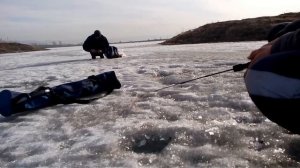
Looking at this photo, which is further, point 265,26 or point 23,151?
point 265,26

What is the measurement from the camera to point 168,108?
3.56m

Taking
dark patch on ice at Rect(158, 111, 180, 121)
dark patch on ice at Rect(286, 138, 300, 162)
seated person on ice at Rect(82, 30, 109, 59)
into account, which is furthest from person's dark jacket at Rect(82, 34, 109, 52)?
A: dark patch on ice at Rect(286, 138, 300, 162)

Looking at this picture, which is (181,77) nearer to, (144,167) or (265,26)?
(144,167)

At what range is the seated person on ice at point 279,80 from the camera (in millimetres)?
1960

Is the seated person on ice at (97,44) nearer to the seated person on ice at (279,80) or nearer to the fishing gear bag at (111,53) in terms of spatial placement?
the fishing gear bag at (111,53)

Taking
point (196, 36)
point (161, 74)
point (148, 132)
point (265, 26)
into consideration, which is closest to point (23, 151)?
point (148, 132)

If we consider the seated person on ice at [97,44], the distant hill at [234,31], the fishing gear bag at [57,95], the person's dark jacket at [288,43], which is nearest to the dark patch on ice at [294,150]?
the person's dark jacket at [288,43]

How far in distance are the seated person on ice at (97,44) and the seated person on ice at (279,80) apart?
35.6ft

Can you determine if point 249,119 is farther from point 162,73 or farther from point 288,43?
point 162,73

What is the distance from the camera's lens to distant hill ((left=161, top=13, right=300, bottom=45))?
981 inches

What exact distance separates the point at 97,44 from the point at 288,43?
11405 mm

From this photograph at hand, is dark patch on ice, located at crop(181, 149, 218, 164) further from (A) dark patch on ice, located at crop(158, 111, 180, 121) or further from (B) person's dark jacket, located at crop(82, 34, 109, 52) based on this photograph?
(B) person's dark jacket, located at crop(82, 34, 109, 52)

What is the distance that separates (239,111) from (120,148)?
125cm

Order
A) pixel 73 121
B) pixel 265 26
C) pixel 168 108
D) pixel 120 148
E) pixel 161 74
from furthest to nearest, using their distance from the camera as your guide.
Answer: pixel 265 26 < pixel 161 74 < pixel 168 108 < pixel 73 121 < pixel 120 148
